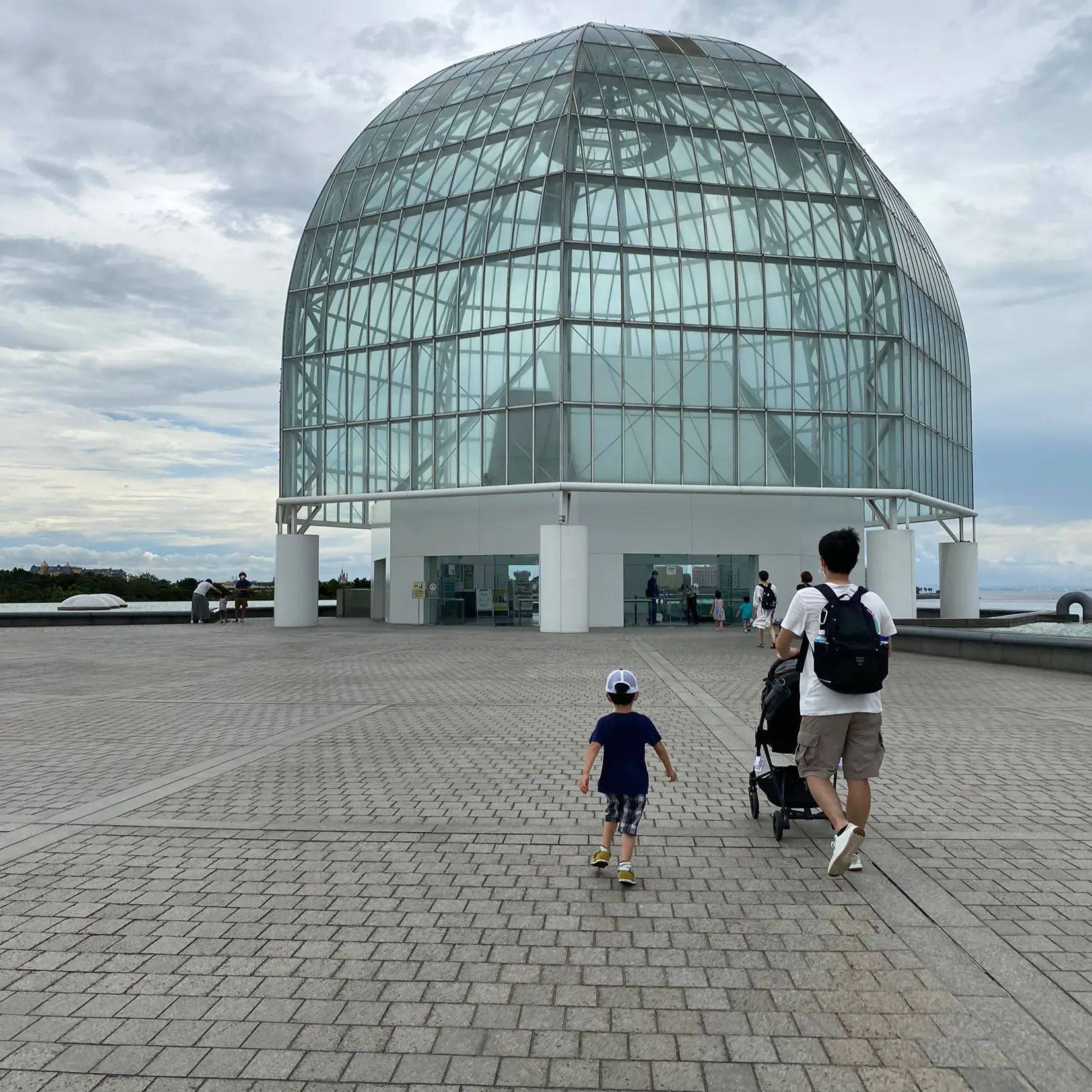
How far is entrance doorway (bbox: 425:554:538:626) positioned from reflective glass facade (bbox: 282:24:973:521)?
13.1 feet

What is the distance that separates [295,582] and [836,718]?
33808mm

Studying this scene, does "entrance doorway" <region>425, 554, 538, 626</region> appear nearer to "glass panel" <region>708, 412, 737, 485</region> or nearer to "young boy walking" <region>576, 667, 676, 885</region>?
"glass panel" <region>708, 412, 737, 485</region>

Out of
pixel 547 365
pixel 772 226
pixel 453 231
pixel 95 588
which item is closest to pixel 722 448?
pixel 547 365

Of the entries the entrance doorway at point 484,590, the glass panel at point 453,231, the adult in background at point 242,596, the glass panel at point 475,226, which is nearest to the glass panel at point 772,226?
the glass panel at point 475,226

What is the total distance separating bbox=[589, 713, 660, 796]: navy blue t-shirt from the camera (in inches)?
219

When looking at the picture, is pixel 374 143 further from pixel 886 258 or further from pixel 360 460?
pixel 886 258

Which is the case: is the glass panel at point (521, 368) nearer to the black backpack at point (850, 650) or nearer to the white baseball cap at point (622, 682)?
the white baseball cap at point (622, 682)

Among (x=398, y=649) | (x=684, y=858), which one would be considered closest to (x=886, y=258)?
(x=398, y=649)

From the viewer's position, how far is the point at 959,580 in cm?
4072

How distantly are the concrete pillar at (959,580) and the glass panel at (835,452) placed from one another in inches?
379

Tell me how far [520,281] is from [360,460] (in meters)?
8.79

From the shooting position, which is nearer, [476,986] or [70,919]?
[476,986]

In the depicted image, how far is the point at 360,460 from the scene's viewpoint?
119 feet

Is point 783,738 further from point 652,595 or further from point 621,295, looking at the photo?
point 652,595
